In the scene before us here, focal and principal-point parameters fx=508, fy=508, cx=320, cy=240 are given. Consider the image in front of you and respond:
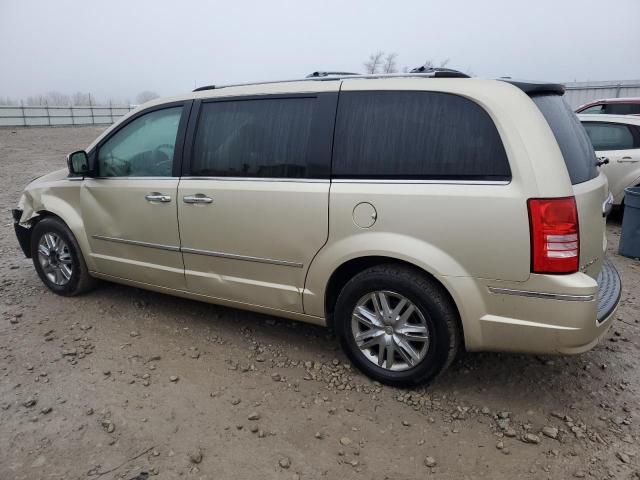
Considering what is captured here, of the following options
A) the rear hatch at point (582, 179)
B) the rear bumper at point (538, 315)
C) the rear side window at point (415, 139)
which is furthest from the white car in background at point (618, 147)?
the rear side window at point (415, 139)

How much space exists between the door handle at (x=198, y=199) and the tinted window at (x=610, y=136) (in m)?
6.39

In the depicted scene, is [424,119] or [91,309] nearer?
[424,119]

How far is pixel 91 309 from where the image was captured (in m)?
4.32

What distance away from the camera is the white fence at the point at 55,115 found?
2711 centimetres

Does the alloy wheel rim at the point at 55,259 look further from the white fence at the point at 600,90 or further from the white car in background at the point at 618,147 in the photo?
the white fence at the point at 600,90

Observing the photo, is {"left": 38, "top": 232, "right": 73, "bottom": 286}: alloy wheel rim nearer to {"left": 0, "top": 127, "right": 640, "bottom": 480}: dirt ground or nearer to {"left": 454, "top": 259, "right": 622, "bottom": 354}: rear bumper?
{"left": 0, "top": 127, "right": 640, "bottom": 480}: dirt ground

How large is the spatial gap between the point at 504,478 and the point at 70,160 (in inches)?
149

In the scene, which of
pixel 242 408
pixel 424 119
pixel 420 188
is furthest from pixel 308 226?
pixel 242 408

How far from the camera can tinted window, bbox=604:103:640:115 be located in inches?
389

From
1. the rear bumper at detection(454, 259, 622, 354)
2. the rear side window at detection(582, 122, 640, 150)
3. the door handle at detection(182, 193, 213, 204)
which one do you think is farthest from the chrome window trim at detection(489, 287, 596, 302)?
the rear side window at detection(582, 122, 640, 150)

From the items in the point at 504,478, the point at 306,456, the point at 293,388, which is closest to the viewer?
the point at 504,478

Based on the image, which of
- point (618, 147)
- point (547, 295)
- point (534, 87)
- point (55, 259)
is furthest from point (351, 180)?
point (618, 147)

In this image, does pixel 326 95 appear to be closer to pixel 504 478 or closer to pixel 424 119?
pixel 424 119

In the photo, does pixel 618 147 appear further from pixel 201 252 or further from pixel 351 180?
pixel 201 252
